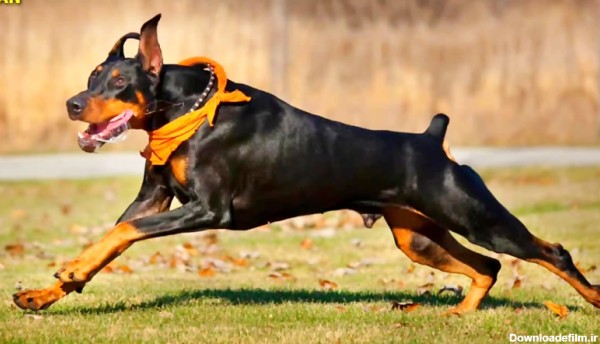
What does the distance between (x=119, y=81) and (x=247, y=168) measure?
3.23 ft

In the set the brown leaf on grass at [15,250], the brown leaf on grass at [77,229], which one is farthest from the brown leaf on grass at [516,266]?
the brown leaf on grass at [77,229]

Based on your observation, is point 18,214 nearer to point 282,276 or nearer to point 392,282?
point 282,276

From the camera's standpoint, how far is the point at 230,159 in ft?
24.7

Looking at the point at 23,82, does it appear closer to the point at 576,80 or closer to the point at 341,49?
the point at 341,49

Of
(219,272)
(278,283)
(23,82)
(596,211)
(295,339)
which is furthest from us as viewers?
(23,82)

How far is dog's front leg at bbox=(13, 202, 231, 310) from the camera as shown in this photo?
23.8 feet

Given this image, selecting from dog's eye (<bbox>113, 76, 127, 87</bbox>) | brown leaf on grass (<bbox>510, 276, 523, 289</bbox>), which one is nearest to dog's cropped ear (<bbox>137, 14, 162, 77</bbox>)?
dog's eye (<bbox>113, 76, 127, 87</bbox>)

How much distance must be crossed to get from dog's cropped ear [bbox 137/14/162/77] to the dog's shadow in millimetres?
1708

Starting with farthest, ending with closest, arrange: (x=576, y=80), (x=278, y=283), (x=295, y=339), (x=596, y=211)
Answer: (x=576, y=80) → (x=596, y=211) → (x=278, y=283) → (x=295, y=339)

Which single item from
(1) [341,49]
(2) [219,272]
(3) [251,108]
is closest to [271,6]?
(1) [341,49]

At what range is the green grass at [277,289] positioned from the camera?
723 cm

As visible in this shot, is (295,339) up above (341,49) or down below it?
below

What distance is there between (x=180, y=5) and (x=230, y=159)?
2112cm

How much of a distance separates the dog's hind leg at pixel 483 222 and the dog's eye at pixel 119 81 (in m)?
2.03
